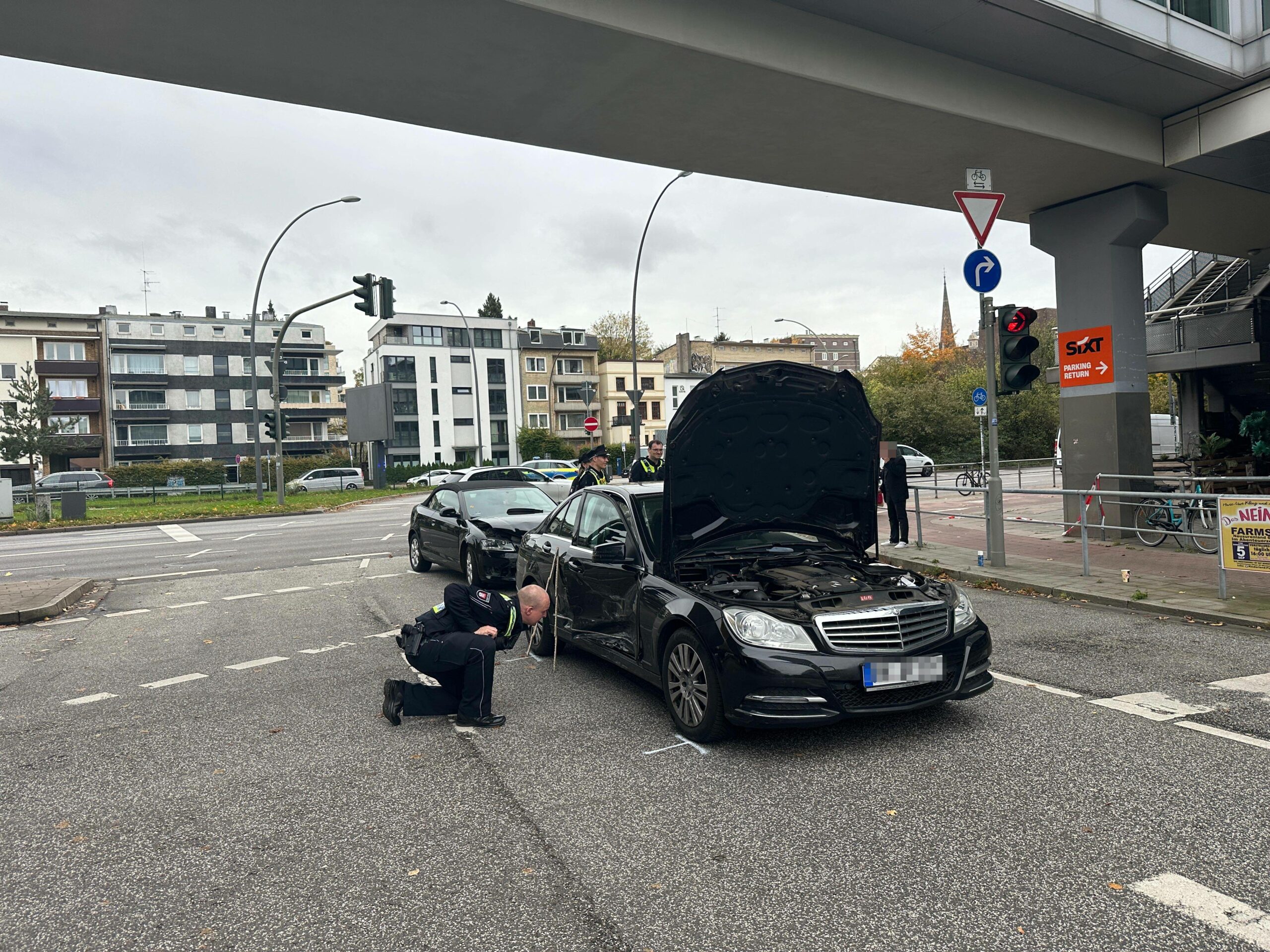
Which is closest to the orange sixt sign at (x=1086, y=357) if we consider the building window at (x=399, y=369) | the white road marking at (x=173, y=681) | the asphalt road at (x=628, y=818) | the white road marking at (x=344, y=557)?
the asphalt road at (x=628, y=818)

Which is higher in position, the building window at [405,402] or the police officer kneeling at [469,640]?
the building window at [405,402]

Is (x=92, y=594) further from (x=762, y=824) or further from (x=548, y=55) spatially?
(x=762, y=824)

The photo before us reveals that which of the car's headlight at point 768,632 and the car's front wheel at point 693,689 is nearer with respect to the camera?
the car's headlight at point 768,632

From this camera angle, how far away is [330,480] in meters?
55.2

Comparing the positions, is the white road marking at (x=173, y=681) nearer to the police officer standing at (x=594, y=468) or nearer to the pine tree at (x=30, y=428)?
the police officer standing at (x=594, y=468)

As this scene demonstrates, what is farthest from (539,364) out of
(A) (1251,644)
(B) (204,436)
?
(A) (1251,644)

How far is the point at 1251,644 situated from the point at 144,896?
25.2 feet

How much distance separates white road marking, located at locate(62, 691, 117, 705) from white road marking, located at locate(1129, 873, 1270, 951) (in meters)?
6.62

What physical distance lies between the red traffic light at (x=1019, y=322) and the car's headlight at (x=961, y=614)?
251 inches

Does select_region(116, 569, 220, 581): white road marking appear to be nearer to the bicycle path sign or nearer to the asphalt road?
the asphalt road

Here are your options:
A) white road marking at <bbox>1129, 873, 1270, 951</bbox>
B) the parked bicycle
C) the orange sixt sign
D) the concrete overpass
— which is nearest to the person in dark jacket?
the concrete overpass

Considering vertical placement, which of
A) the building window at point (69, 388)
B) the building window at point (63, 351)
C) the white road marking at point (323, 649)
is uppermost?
the building window at point (63, 351)

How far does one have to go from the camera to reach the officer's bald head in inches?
207

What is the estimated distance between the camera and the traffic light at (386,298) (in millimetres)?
21562
